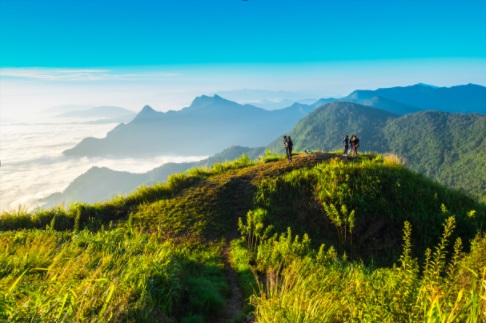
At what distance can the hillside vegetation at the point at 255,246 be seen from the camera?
15.4 ft

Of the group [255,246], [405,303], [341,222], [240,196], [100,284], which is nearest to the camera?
[405,303]

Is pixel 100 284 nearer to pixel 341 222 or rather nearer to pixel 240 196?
pixel 341 222

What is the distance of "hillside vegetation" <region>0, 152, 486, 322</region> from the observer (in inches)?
185

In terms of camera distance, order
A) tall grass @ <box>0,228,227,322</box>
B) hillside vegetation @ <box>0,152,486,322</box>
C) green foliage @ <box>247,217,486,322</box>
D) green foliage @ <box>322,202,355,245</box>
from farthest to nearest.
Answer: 1. green foliage @ <box>322,202,355,245</box>
2. hillside vegetation @ <box>0,152,486,322</box>
3. tall grass @ <box>0,228,227,322</box>
4. green foliage @ <box>247,217,486,322</box>

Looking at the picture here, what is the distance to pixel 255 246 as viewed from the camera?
1156 centimetres

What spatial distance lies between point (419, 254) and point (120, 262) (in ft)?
36.2

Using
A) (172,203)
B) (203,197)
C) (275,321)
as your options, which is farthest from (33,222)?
(275,321)

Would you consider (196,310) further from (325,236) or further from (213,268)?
(325,236)

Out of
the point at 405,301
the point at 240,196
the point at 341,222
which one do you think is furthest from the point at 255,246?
the point at 405,301

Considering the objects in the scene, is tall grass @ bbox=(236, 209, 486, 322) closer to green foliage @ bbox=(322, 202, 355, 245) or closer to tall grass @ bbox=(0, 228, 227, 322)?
tall grass @ bbox=(0, 228, 227, 322)

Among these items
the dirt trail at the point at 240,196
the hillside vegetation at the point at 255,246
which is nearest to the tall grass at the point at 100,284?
the hillside vegetation at the point at 255,246

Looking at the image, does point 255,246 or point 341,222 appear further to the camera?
point 341,222

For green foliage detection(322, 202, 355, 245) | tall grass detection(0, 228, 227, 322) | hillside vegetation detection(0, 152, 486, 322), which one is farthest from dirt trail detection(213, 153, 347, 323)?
green foliage detection(322, 202, 355, 245)

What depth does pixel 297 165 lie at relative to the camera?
1784 cm
